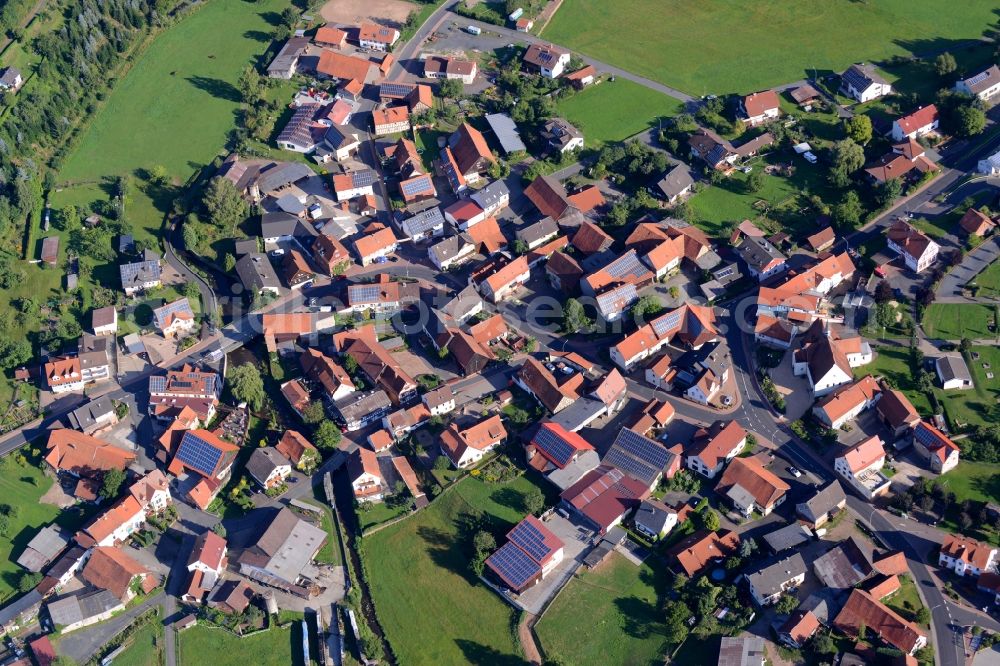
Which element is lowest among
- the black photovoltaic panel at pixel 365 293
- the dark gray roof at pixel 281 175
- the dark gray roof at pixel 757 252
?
the dark gray roof at pixel 757 252

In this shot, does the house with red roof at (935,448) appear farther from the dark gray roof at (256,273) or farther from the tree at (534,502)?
the dark gray roof at (256,273)

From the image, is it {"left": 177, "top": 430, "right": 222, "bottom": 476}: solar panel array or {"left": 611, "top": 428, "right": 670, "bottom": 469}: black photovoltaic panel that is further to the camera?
{"left": 177, "top": 430, "right": 222, "bottom": 476}: solar panel array

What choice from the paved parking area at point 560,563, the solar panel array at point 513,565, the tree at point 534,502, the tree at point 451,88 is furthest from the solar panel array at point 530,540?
the tree at point 451,88

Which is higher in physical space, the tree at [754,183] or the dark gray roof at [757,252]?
the tree at [754,183]

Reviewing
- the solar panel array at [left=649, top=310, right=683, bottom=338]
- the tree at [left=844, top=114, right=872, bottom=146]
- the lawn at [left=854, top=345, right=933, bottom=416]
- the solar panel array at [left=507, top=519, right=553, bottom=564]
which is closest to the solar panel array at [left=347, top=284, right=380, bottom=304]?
the solar panel array at [left=649, top=310, right=683, bottom=338]

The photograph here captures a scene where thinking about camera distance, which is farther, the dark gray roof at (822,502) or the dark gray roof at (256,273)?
the dark gray roof at (256,273)

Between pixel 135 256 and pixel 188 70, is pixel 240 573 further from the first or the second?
pixel 188 70

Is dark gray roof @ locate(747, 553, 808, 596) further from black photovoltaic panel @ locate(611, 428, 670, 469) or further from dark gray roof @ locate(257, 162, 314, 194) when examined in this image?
dark gray roof @ locate(257, 162, 314, 194)
